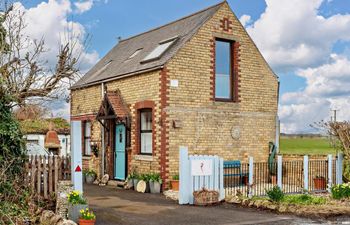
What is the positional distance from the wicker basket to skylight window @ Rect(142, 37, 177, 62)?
6077 mm

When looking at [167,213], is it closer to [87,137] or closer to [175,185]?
[175,185]

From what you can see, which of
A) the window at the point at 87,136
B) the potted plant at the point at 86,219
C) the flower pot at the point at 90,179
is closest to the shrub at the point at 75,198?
the potted plant at the point at 86,219

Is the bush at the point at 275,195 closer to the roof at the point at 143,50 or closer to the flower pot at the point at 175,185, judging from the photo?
the flower pot at the point at 175,185

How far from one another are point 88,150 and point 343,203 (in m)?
12.8

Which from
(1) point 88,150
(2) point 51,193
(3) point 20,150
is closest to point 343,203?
(2) point 51,193

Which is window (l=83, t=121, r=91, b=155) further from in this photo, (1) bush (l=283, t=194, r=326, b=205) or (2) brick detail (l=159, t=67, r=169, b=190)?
(1) bush (l=283, t=194, r=326, b=205)

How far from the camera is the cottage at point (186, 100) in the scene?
16.9m

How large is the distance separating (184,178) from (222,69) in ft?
21.1

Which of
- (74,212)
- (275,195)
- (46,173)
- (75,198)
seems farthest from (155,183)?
(74,212)

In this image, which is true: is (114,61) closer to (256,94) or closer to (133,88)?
(133,88)

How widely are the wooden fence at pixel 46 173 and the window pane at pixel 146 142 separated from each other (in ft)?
20.0

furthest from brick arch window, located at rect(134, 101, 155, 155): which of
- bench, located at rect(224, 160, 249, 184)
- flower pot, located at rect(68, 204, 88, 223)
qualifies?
flower pot, located at rect(68, 204, 88, 223)

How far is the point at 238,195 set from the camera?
14117 mm

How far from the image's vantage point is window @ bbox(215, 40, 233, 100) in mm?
18453
